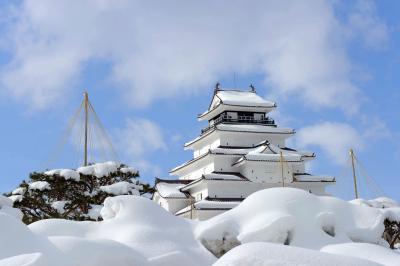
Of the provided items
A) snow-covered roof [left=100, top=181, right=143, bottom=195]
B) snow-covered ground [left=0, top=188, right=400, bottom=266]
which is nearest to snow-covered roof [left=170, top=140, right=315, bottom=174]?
snow-covered roof [left=100, top=181, right=143, bottom=195]

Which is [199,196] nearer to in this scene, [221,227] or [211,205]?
[211,205]

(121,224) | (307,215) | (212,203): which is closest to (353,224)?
(307,215)

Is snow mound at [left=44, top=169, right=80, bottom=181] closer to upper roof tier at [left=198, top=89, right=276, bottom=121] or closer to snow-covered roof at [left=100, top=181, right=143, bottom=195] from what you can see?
snow-covered roof at [left=100, top=181, right=143, bottom=195]

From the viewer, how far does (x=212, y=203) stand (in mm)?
37156

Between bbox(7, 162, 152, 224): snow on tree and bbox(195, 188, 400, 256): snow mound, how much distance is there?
1173 centimetres

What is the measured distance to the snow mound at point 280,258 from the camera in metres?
5.06

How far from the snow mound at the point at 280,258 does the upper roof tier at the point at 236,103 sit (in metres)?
38.6

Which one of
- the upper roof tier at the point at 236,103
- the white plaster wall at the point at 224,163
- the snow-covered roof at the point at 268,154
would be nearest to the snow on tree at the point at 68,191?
the snow-covered roof at the point at 268,154

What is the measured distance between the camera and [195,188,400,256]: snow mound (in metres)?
13.0

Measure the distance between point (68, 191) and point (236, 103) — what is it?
21.8 meters

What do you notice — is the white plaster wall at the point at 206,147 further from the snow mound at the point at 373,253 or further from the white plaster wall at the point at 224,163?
the snow mound at the point at 373,253

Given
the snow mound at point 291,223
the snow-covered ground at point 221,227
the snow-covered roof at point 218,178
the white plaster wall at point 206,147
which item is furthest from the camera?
the white plaster wall at point 206,147

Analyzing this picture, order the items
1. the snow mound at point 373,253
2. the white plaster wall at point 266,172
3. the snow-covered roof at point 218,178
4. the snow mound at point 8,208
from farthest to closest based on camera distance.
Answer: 1. the white plaster wall at point 266,172
2. the snow-covered roof at point 218,178
3. the snow mound at point 8,208
4. the snow mound at point 373,253

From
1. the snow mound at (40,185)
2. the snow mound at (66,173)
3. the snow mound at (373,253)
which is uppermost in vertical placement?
the snow mound at (66,173)
